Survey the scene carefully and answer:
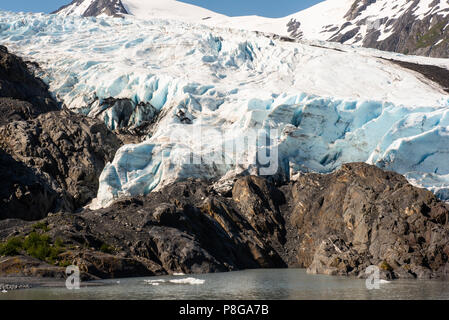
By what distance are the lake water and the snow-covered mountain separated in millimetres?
98036

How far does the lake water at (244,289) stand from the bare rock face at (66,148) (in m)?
19.3

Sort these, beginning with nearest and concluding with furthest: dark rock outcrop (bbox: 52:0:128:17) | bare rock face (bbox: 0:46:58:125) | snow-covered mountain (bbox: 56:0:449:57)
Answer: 1. bare rock face (bbox: 0:46:58:125)
2. dark rock outcrop (bbox: 52:0:128:17)
3. snow-covered mountain (bbox: 56:0:449:57)

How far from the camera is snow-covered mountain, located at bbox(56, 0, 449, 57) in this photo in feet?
414

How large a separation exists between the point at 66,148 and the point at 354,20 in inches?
4521

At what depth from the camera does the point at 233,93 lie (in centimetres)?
5303

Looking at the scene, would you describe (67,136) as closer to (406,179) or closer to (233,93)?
(233,93)

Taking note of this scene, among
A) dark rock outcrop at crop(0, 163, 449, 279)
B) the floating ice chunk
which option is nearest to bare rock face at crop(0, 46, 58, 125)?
dark rock outcrop at crop(0, 163, 449, 279)

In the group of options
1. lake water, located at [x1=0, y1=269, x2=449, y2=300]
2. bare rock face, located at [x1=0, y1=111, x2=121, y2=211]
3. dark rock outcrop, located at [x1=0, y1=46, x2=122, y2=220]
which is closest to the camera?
lake water, located at [x1=0, y1=269, x2=449, y2=300]

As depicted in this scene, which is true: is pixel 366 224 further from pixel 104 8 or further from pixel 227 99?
pixel 104 8

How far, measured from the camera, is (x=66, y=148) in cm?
4703

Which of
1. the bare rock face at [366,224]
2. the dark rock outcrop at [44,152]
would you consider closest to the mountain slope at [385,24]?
the bare rock face at [366,224]

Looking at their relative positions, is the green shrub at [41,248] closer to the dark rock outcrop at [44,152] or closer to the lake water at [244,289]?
the lake water at [244,289]

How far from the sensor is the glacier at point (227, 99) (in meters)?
42.6

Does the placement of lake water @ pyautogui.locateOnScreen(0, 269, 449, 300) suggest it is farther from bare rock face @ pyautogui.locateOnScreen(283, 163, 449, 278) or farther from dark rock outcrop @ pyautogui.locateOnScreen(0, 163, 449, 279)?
bare rock face @ pyautogui.locateOnScreen(283, 163, 449, 278)
